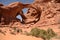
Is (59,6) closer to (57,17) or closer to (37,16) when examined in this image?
(57,17)

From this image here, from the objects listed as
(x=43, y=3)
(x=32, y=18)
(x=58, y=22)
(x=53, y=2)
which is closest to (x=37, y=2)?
(x=43, y=3)

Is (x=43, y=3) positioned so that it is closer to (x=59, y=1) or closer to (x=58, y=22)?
(x=59, y=1)

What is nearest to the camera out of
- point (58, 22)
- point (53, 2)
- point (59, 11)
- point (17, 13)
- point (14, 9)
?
point (58, 22)

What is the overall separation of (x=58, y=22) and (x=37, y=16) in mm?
10050

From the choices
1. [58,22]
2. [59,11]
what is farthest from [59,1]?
[58,22]

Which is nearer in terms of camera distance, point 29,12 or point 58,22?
point 58,22

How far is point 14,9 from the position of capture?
1073 inches

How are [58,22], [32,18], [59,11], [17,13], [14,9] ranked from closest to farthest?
1. [58,22]
2. [59,11]
3. [14,9]
4. [17,13]
5. [32,18]

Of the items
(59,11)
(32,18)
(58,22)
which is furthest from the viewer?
(32,18)

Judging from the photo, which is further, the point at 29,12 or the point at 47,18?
the point at 29,12

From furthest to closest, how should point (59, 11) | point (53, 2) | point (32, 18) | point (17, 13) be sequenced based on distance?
point (32, 18), point (17, 13), point (53, 2), point (59, 11)

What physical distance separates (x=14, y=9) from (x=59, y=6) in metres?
8.32

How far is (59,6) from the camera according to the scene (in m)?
23.8

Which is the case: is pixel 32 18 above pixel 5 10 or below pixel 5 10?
below
